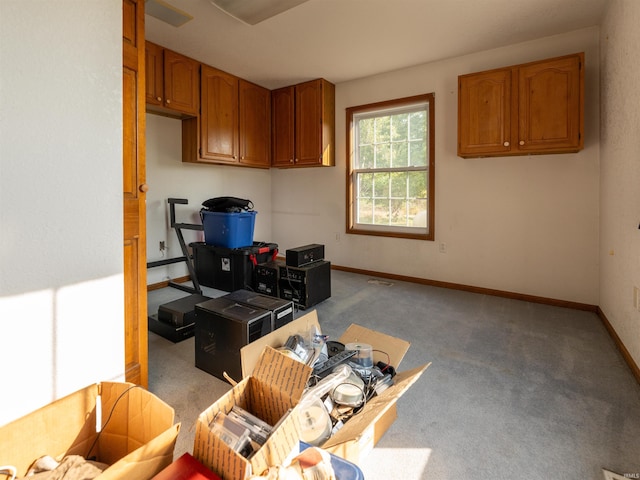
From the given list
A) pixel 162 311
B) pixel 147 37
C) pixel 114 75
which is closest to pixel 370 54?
→ pixel 147 37

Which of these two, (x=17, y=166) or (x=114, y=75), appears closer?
(x=17, y=166)

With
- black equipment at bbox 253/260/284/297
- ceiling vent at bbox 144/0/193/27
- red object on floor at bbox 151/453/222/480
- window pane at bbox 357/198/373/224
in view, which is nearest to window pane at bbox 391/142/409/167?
window pane at bbox 357/198/373/224

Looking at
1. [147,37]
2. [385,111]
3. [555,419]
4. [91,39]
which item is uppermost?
[147,37]

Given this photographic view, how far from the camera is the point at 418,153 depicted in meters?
4.06

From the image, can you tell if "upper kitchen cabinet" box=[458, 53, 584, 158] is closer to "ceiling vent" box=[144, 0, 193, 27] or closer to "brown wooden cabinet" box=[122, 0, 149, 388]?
"ceiling vent" box=[144, 0, 193, 27]

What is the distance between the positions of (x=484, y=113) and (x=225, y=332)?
3143 mm

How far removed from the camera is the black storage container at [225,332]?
1.85 metres

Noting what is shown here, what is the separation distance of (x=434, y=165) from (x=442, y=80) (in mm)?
952

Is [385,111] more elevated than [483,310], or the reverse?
[385,111]

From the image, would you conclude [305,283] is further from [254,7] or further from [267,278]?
[254,7]

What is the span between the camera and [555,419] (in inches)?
61.7

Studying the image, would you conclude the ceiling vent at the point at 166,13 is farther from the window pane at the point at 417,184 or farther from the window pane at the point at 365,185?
the window pane at the point at 417,184

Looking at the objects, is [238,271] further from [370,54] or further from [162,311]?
[370,54]

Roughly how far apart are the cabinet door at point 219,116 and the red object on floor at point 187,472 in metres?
3.59
